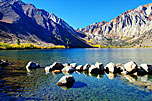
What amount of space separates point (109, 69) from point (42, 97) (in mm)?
23072

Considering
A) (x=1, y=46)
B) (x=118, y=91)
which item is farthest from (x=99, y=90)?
(x=1, y=46)

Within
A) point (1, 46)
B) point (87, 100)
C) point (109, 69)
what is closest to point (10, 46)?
point (1, 46)

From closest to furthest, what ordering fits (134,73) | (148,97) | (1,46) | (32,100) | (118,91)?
(32,100) → (148,97) → (118,91) → (134,73) → (1,46)

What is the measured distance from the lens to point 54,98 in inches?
606

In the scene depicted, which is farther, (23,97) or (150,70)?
(150,70)

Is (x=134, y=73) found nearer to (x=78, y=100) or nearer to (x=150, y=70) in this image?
(x=150, y=70)

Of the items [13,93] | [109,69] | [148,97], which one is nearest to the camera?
[148,97]

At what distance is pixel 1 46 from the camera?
143 metres

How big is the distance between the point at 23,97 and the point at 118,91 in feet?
48.8

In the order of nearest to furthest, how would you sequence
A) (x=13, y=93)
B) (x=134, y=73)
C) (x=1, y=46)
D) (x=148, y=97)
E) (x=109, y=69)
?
(x=148, y=97) → (x=13, y=93) → (x=134, y=73) → (x=109, y=69) → (x=1, y=46)

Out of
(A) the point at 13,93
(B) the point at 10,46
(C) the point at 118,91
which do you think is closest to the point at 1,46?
(B) the point at 10,46

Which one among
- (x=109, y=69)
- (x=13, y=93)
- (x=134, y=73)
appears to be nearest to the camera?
(x=13, y=93)

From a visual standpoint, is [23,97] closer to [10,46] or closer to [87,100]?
[87,100]

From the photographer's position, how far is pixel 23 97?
1538 cm
